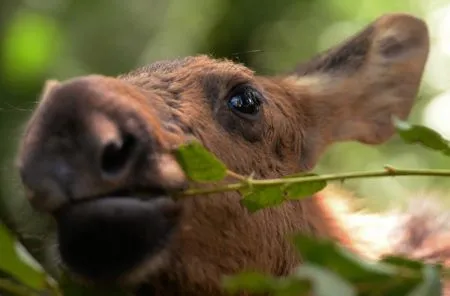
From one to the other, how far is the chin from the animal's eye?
4.27 feet

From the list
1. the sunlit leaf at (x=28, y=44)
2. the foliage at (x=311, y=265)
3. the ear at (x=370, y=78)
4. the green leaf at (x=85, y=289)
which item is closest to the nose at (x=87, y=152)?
the foliage at (x=311, y=265)

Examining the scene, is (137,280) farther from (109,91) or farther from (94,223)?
(109,91)

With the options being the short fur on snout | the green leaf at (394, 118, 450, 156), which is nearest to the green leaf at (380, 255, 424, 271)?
the green leaf at (394, 118, 450, 156)

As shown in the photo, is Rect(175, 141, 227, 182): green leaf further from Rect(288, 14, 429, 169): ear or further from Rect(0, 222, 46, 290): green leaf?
Rect(288, 14, 429, 169): ear

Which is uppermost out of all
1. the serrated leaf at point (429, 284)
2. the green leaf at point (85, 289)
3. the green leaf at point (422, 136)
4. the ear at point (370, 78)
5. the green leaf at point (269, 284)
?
the ear at point (370, 78)

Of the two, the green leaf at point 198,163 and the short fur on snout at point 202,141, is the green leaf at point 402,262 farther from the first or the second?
the short fur on snout at point 202,141

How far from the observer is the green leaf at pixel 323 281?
229cm

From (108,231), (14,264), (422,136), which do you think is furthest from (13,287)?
(422,136)

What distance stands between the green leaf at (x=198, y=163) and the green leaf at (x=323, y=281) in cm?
69

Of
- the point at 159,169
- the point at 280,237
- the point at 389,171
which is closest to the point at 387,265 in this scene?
the point at 389,171

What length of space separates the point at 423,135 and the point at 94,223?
3.42ft

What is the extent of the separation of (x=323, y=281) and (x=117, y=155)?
1080 millimetres

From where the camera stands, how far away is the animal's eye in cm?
461

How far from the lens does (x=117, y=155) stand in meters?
3.19
